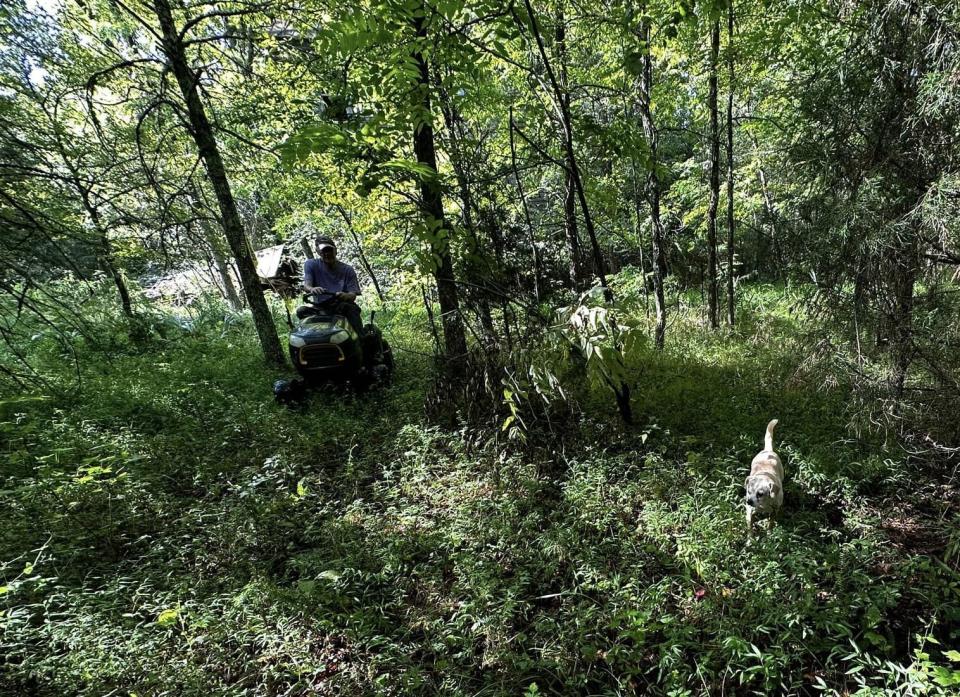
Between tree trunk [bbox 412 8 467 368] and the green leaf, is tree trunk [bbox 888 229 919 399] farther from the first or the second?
the green leaf

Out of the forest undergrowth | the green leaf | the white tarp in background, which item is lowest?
the forest undergrowth

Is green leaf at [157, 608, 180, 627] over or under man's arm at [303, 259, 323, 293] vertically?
under

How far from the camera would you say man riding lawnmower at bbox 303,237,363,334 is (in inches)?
236

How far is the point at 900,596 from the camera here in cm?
270

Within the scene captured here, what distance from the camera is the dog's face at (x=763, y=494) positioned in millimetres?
3254

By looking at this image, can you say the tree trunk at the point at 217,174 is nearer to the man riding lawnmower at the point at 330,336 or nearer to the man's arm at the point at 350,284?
the man riding lawnmower at the point at 330,336

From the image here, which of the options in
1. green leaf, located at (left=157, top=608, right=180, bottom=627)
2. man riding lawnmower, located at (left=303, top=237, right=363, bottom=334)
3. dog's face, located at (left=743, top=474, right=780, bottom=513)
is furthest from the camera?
man riding lawnmower, located at (left=303, top=237, right=363, bottom=334)

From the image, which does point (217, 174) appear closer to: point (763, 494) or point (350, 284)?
point (350, 284)

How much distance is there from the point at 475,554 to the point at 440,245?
100 inches

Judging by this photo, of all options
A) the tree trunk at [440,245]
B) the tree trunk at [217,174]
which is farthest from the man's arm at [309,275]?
the tree trunk at [440,245]

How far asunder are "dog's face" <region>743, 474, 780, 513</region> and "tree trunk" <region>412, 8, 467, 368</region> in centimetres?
294

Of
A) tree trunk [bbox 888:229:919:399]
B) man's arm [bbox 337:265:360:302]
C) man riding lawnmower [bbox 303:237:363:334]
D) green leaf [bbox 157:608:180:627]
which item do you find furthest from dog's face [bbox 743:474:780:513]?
man's arm [bbox 337:265:360:302]

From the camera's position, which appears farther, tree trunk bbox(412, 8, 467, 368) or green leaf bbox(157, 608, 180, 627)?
tree trunk bbox(412, 8, 467, 368)

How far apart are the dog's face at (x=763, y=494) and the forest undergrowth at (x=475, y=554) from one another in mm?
187
